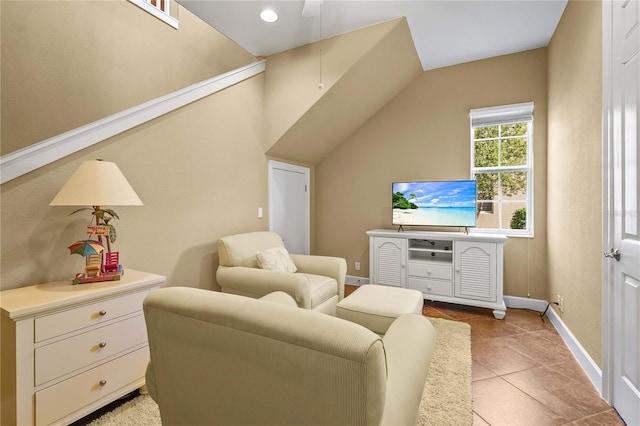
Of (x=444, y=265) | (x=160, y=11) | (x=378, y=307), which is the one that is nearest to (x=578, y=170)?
(x=444, y=265)

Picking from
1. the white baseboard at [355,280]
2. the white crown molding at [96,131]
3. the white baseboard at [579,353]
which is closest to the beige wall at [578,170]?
the white baseboard at [579,353]

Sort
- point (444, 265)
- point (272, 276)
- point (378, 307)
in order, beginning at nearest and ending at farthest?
point (378, 307), point (272, 276), point (444, 265)

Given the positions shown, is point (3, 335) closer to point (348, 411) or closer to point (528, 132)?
point (348, 411)

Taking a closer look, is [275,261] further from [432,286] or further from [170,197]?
[432,286]

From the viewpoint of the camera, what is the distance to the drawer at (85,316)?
4.61ft

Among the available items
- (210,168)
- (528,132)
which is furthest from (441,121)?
(210,168)

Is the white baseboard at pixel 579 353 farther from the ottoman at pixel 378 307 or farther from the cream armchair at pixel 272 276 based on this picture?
the cream armchair at pixel 272 276

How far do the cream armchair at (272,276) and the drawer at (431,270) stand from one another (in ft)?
3.51

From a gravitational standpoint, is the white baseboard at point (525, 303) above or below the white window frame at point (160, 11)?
below

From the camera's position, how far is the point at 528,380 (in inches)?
80.0

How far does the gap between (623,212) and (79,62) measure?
3.59 metres

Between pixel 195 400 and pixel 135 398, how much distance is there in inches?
47.3

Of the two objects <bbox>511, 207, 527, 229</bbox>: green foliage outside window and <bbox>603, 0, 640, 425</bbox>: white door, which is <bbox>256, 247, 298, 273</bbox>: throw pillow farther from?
<bbox>511, 207, 527, 229</bbox>: green foliage outside window

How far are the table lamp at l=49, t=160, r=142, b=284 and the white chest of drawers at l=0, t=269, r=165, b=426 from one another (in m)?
0.10
